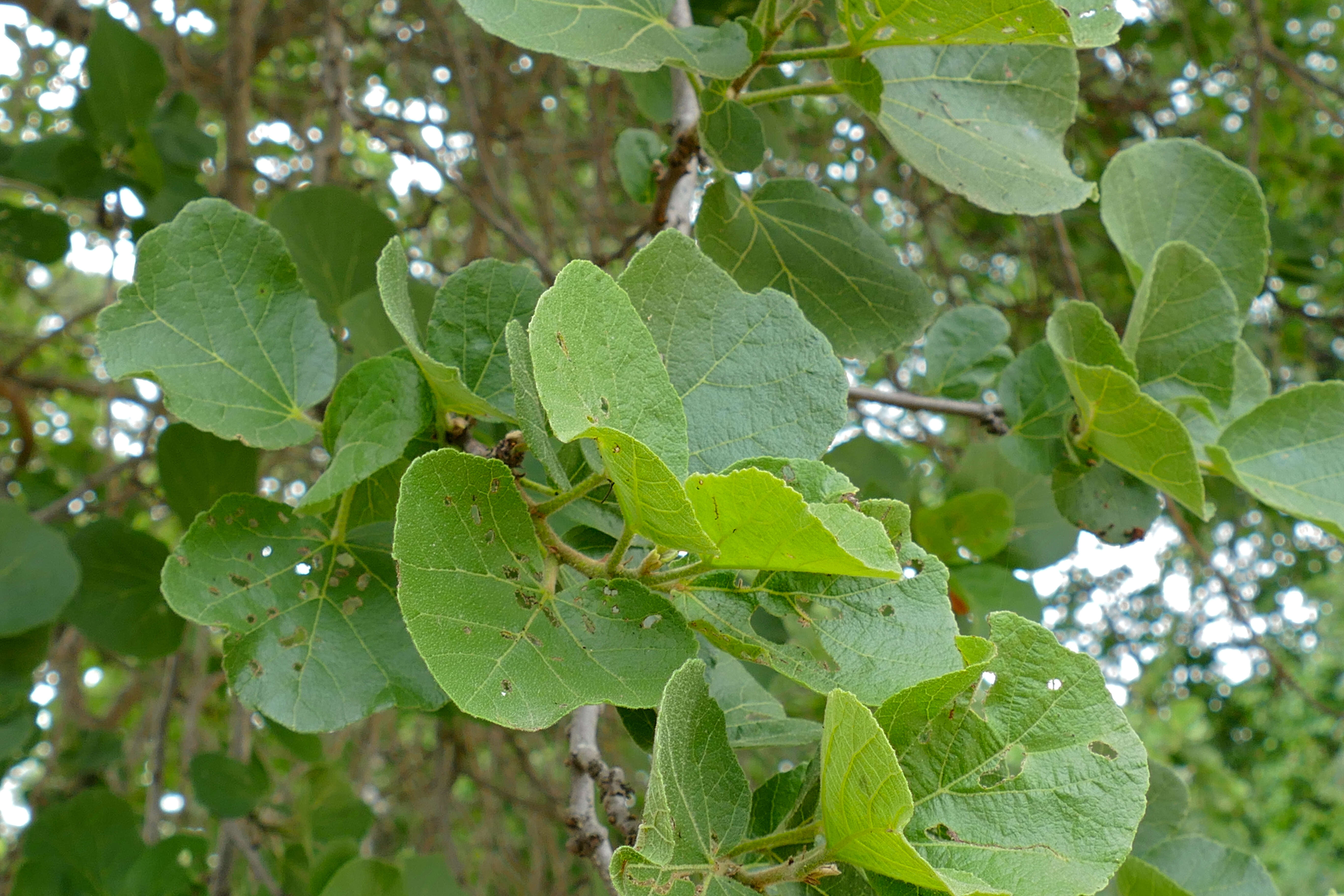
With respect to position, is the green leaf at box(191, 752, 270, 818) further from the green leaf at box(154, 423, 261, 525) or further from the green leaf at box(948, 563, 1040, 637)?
the green leaf at box(948, 563, 1040, 637)

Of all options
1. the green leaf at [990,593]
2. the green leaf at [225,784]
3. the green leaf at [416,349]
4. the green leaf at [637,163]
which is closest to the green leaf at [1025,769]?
the green leaf at [416,349]

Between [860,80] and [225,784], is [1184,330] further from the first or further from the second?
[225,784]

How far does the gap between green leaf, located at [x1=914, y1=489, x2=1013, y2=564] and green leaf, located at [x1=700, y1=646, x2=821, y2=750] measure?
54cm

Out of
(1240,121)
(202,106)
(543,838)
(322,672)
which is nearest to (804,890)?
(322,672)

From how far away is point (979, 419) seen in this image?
4.01ft

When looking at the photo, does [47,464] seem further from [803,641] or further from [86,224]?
[803,641]

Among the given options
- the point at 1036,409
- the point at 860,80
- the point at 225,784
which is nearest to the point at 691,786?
the point at 860,80

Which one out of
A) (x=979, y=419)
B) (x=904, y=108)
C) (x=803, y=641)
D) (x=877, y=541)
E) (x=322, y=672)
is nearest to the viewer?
(x=877, y=541)

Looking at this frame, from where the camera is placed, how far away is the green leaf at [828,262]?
103cm

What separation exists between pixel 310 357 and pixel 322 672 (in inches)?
9.6

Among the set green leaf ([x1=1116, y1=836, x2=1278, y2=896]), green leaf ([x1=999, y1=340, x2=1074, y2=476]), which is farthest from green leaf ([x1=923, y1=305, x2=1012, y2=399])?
green leaf ([x1=1116, y1=836, x2=1278, y2=896])

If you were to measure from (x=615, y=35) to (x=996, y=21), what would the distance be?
28cm

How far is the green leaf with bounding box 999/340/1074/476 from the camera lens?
1.10 meters

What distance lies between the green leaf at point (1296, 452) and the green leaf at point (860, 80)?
0.45 meters
